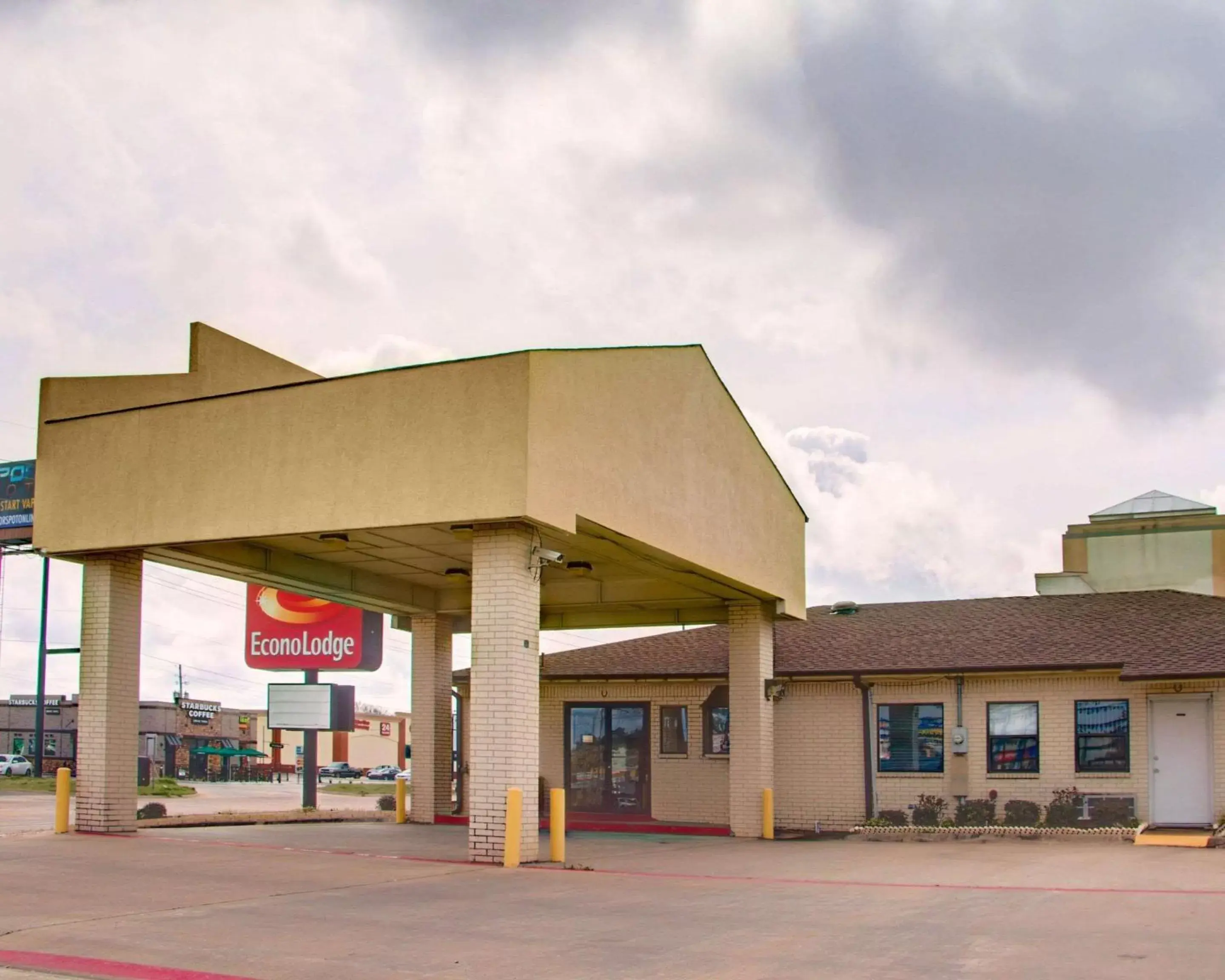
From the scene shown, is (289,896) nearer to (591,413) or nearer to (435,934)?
(435,934)

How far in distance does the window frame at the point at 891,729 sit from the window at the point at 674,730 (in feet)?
14.1

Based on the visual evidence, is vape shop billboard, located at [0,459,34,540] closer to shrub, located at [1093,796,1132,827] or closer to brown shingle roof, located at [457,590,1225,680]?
brown shingle roof, located at [457,590,1225,680]

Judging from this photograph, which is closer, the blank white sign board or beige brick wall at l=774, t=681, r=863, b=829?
beige brick wall at l=774, t=681, r=863, b=829

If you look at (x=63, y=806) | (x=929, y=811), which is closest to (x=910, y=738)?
(x=929, y=811)

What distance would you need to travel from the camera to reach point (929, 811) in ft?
86.5

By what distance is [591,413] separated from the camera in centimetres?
1838

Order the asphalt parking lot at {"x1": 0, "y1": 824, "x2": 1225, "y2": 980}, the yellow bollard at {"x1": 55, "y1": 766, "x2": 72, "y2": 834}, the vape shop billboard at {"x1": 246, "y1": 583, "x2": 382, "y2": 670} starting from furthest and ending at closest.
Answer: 1. the vape shop billboard at {"x1": 246, "y1": 583, "x2": 382, "y2": 670}
2. the yellow bollard at {"x1": 55, "y1": 766, "x2": 72, "y2": 834}
3. the asphalt parking lot at {"x1": 0, "y1": 824, "x2": 1225, "y2": 980}

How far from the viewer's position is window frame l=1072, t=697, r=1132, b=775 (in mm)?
25125

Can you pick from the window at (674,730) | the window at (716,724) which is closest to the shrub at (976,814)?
the window at (716,724)

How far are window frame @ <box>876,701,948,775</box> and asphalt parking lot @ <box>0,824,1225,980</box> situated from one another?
272 inches

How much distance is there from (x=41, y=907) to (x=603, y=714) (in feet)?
62.3

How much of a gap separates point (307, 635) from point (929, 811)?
56.8ft

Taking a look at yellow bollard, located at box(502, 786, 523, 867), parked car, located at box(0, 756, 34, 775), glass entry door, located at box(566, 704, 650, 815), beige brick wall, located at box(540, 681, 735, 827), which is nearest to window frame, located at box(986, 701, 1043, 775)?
beige brick wall, located at box(540, 681, 735, 827)

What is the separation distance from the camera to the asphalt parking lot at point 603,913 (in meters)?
9.97
